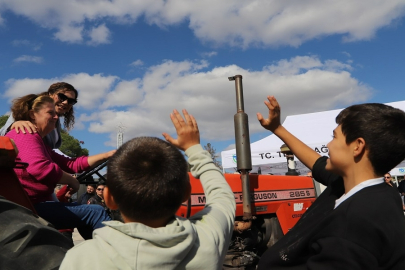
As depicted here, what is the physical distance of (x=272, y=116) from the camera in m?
1.87

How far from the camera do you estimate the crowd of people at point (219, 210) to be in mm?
952

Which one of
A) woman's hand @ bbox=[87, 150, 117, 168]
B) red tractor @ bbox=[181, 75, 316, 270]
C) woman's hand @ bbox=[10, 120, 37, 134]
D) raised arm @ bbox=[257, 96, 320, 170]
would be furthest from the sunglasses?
raised arm @ bbox=[257, 96, 320, 170]

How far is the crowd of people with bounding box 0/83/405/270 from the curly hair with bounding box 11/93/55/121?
3.90 feet

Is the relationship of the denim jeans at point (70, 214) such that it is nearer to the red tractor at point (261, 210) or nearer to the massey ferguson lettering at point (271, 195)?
the red tractor at point (261, 210)

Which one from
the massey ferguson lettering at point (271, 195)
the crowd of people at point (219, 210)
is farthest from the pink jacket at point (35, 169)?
the massey ferguson lettering at point (271, 195)

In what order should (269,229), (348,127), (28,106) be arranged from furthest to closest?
(269,229) → (28,106) → (348,127)

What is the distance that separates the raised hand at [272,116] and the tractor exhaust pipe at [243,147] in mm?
Result: 1123

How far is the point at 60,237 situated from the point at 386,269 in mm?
1231

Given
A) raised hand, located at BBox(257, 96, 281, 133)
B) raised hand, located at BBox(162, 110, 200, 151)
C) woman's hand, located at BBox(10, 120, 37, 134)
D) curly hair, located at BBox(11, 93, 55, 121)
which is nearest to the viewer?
raised hand, located at BBox(162, 110, 200, 151)

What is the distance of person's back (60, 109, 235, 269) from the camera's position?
932mm

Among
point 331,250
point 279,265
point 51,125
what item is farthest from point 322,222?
point 51,125

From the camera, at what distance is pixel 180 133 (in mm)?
1251

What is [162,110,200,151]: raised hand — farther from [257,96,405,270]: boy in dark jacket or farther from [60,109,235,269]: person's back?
[257,96,405,270]: boy in dark jacket

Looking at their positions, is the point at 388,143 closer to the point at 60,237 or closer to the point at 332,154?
the point at 332,154
